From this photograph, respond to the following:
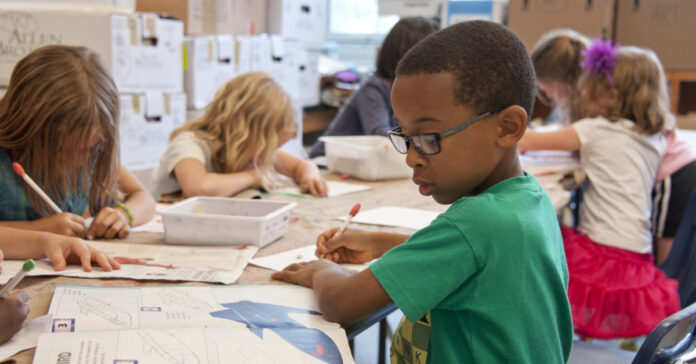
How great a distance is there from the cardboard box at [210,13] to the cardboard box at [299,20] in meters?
0.17

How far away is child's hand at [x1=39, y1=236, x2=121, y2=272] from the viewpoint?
0.99m

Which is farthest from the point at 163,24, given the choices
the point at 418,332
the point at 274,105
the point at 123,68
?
the point at 418,332

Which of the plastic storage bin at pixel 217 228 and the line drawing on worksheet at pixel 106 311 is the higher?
the plastic storage bin at pixel 217 228

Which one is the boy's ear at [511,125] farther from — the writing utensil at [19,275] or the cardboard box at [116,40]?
the cardboard box at [116,40]

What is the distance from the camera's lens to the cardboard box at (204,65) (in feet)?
9.52

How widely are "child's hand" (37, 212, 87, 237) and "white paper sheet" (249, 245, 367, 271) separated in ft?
1.16

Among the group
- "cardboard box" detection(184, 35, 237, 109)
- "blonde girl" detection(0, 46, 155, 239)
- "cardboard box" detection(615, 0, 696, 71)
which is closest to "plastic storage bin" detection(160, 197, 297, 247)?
"blonde girl" detection(0, 46, 155, 239)

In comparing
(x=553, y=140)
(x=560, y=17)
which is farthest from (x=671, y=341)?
(x=560, y=17)

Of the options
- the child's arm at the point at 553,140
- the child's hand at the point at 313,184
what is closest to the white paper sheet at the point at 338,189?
the child's hand at the point at 313,184

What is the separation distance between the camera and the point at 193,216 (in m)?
1.15

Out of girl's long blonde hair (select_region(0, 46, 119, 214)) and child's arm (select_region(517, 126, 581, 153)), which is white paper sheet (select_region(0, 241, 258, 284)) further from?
child's arm (select_region(517, 126, 581, 153))

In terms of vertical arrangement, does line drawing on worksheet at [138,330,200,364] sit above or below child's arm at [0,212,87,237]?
below

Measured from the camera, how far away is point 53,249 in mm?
1004

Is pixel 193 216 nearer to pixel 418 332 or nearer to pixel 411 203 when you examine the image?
pixel 418 332
